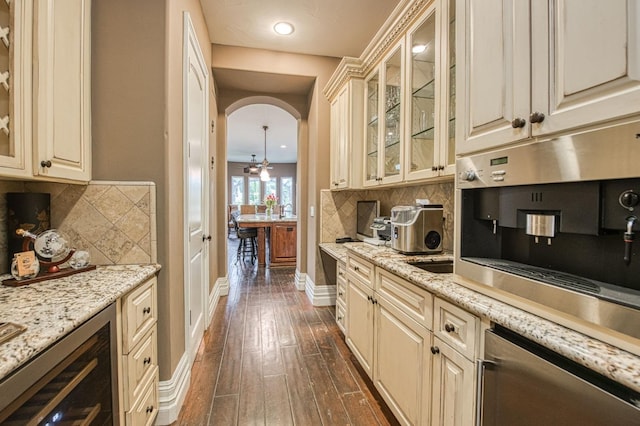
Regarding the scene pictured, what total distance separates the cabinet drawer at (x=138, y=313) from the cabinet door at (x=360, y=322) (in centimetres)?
128

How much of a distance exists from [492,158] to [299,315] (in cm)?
263

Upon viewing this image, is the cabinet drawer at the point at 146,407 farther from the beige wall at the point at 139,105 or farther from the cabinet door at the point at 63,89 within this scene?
the cabinet door at the point at 63,89

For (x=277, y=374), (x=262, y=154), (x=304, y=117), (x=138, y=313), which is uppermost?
(x=262, y=154)

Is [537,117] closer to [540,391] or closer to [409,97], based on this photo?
[540,391]

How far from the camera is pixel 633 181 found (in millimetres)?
756

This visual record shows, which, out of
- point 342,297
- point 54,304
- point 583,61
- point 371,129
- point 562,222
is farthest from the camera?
point 371,129

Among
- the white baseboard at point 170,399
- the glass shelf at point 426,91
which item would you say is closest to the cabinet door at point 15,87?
the white baseboard at point 170,399

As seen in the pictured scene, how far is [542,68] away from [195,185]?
7.27ft

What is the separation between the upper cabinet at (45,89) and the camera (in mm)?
1083

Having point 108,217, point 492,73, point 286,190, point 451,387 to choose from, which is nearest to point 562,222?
point 492,73

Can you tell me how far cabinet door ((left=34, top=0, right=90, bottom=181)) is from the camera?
118 cm

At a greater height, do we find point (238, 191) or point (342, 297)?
point (238, 191)

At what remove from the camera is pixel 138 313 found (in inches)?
54.4

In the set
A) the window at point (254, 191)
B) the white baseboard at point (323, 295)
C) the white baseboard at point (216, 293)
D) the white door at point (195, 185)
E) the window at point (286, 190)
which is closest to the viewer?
the white door at point (195, 185)
